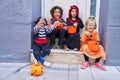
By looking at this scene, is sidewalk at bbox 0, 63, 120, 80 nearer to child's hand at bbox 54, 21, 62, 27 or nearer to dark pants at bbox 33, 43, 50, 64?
dark pants at bbox 33, 43, 50, 64

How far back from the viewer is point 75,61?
201 inches

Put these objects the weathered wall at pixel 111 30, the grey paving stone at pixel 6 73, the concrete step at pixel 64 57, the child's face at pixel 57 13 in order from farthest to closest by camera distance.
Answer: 1. the child's face at pixel 57 13
2. the concrete step at pixel 64 57
3. the weathered wall at pixel 111 30
4. the grey paving stone at pixel 6 73

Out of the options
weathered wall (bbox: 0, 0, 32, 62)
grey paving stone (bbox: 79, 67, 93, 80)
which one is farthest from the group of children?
weathered wall (bbox: 0, 0, 32, 62)

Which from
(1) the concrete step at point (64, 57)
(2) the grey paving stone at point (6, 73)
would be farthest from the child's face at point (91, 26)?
(2) the grey paving stone at point (6, 73)

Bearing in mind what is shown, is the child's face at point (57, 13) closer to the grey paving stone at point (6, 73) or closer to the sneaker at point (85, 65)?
the sneaker at point (85, 65)

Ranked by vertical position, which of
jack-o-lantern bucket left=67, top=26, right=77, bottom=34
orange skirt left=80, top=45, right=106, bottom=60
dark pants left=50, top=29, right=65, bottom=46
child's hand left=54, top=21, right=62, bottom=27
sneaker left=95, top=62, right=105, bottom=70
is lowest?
sneaker left=95, top=62, right=105, bottom=70

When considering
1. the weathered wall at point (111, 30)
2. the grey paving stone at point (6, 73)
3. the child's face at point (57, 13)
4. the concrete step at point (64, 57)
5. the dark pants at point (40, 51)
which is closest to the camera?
the grey paving stone at point (6, 73)

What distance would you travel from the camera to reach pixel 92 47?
4969 mm

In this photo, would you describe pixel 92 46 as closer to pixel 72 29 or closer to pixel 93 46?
pixel 93 46

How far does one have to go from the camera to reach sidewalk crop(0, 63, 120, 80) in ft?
14.4

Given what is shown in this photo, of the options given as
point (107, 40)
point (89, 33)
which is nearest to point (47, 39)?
point (89, 33)

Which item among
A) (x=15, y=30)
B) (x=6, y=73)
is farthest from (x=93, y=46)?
(x=6, y=73)

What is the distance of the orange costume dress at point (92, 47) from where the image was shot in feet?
16.2

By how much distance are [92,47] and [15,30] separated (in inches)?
63.4
